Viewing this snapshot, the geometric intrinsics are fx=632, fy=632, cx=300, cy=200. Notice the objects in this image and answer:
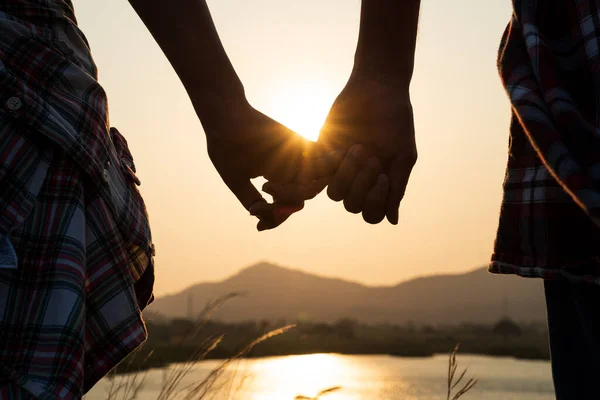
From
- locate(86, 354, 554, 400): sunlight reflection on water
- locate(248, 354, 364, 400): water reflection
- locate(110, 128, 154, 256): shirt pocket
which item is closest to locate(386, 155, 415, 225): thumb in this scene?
locate(110, 128, 154, 256): shirt pocket

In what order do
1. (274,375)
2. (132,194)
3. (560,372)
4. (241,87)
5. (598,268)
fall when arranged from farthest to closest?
1. (274,375)
2. (241,87)
3. (132,194)
4. (560,372)
5. (598,268)

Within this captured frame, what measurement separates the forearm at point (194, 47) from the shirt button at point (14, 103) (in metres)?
0.83

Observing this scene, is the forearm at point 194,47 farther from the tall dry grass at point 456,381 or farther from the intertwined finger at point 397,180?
the tall dry grass at point 456,381

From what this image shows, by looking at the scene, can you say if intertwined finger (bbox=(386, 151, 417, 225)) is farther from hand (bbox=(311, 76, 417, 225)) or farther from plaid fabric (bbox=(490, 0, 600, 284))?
plaid fabric (bbox=(490, 0, 600, 284))

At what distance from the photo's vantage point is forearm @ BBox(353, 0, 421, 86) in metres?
1.79

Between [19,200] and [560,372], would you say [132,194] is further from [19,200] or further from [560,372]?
[560,372]

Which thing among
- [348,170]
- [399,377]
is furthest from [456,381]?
[399,377]

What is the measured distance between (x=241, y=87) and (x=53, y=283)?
1.09 meters

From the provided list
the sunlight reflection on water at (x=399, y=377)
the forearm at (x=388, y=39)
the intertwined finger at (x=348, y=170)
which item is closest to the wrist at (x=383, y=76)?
the forearm at (x=388, y=39)

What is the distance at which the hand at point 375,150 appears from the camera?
6.44 feet

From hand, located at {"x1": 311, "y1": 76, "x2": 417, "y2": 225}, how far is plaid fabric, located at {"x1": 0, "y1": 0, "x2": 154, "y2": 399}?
96cm

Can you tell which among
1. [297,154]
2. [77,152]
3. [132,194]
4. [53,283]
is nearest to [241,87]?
[297,154]

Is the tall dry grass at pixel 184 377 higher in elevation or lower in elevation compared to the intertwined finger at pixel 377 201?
lower

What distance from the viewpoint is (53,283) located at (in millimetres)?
930
